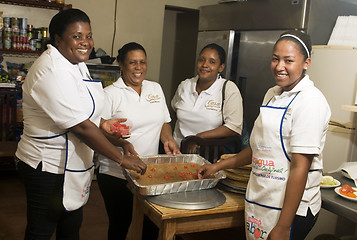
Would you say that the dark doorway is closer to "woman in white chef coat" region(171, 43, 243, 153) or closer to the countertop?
"woman in white chef coat" region(171, 43, 243, 153)

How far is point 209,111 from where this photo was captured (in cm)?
274

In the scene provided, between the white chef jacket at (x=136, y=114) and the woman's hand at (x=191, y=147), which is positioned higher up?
the white chef jacket at (x=136, y=114)

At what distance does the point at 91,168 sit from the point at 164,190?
0.42 metres

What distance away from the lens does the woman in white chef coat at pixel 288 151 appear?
156 centimetres

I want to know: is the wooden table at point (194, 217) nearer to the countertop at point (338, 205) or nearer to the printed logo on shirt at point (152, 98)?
the countertop at point (338, 205)

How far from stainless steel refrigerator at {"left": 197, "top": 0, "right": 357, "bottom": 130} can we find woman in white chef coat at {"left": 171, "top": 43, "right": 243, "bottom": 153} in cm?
89

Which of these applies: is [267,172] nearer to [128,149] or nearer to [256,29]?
[128,149]

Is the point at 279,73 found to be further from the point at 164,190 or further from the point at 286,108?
the point at 164,190

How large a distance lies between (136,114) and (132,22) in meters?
3.18

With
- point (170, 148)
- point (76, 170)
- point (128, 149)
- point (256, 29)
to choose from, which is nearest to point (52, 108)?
point (76, 170)

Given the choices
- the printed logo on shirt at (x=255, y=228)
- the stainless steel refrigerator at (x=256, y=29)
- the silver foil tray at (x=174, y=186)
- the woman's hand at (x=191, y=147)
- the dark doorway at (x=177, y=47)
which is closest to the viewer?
the printed logo on shirt at (x=255, y=228)

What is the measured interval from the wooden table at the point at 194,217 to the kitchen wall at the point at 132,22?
137 inches

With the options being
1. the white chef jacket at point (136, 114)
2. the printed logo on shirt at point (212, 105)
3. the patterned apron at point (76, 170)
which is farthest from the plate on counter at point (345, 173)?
the patterned apron at point (76, 170)

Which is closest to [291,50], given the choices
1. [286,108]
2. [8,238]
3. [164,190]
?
[286,108]
